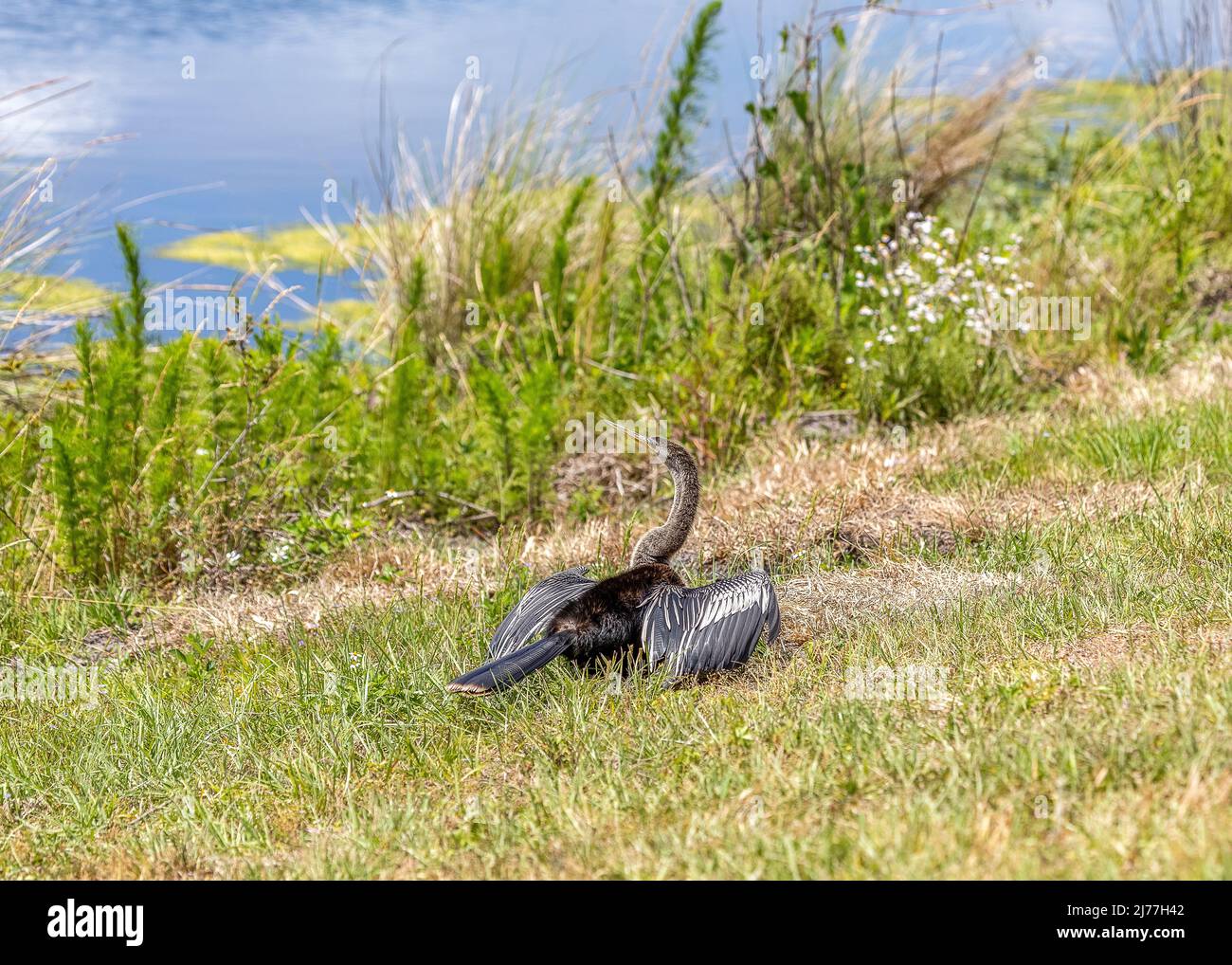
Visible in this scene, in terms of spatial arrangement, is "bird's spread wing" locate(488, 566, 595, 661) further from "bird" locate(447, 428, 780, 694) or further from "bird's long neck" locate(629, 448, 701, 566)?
"bird's long neck" locate(629, 448, 701, 566)

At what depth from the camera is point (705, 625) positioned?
3.55 metres

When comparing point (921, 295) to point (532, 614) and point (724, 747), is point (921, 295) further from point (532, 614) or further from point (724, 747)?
point (724, 747)

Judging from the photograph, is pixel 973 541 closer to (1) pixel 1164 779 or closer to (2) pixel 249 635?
(1) pixel 1164 779

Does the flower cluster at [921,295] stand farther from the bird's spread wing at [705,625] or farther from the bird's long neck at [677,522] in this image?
the bird's spread wing at [705,625]

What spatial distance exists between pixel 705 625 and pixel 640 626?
0.79 feet

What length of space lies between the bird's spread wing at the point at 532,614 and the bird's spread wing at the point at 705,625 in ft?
0.97

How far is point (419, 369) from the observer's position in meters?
6.74

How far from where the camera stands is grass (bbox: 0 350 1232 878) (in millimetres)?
2391

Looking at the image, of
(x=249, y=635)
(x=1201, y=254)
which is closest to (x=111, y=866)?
(x=249, y=635)

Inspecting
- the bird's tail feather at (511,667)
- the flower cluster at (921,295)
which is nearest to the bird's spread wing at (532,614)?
the bird's tail feather at (511,667)

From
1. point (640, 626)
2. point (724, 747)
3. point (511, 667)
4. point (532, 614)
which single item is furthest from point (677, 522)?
point (724, 747)

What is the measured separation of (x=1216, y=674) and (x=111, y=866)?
9.14ft

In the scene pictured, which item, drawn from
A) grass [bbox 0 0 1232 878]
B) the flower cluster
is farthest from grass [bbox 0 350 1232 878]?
the flower cluster

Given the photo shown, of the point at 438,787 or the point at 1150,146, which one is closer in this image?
the point at 438,787
